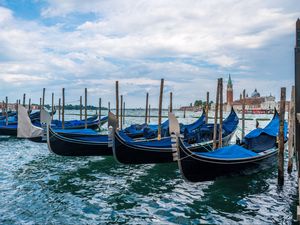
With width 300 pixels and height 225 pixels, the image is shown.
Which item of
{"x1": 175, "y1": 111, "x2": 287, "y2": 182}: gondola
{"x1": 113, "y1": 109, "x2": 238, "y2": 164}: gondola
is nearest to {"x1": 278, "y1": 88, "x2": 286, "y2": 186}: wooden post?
{"x1": 175, "y1": 111, "x2": 287, "y2": 182}: gondola

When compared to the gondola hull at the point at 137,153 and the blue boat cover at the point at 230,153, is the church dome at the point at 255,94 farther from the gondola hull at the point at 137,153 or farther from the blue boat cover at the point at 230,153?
the blue boat cover at the point at 230,153

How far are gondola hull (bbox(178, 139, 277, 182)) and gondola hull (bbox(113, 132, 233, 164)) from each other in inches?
84.5

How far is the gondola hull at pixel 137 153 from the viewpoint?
920cm

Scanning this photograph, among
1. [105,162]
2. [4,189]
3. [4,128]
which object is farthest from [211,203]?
[4,128]

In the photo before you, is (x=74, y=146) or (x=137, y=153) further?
(x=74, y=146)

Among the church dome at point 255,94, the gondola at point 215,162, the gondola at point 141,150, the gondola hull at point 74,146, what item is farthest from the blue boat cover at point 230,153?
the church dome at point 255,94

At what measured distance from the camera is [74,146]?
10797mm

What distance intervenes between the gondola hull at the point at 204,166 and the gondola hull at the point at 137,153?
2.15 m

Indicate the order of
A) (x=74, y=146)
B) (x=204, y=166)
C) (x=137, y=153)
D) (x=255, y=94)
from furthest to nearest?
(x=255, y=94), (x=74, y=146), (x=137, y=153), (x=204, y=166)

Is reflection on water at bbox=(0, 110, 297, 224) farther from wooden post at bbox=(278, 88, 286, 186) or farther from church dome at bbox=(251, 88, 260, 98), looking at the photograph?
church dome at bbox=(251, 88, 260, 98)

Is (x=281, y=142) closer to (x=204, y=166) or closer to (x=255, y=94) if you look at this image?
(x=204, y=166)

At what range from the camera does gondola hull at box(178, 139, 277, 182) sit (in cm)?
695

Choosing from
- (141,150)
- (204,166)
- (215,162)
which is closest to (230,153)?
(215,162)

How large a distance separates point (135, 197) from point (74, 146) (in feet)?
14.6
